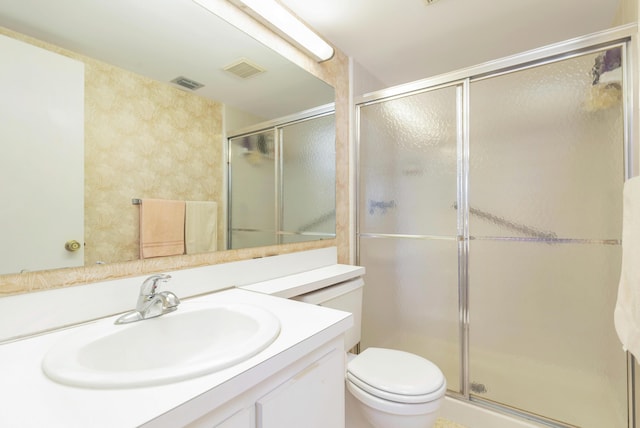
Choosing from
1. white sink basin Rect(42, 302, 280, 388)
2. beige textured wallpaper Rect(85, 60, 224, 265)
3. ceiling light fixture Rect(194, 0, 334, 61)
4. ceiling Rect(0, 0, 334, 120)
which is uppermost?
ceiling light fixture Rect(194, 0, 334, 61)

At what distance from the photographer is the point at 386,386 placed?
1.12 metres

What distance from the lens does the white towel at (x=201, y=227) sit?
1.10 metres

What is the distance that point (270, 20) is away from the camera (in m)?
1.32

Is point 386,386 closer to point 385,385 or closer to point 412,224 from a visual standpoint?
point 385,385

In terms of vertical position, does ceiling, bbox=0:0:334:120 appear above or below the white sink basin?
above

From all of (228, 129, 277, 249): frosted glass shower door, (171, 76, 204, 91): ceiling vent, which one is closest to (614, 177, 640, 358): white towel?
(228, 129, 277, 249): frosted glass shower door

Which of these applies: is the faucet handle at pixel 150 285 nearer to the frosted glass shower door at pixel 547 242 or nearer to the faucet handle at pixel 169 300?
the faucet handle at pixel 169 300

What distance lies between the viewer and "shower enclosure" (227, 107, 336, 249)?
129 centimetres

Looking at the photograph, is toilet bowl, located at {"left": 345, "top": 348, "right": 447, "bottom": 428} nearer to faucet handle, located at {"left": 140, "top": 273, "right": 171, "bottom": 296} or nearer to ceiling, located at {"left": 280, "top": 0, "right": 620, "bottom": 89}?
faucet handle, located at {"left": 140, "top": 273, "right": 171, "bottom": 296}

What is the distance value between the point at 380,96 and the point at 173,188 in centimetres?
141

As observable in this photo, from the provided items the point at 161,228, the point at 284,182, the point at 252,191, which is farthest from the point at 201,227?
the point at 284,182

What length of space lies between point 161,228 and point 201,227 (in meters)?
0.15

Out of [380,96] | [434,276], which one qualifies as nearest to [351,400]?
[434,276]

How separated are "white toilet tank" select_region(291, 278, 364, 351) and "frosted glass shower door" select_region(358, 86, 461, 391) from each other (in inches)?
16.7
